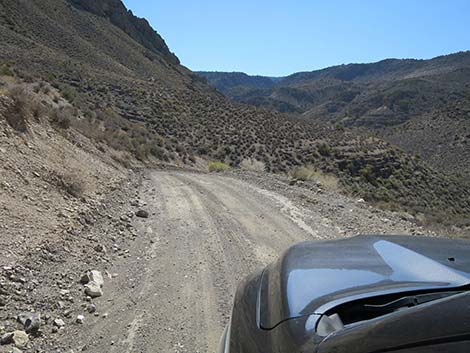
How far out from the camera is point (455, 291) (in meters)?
1.99

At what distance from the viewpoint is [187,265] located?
269 inches

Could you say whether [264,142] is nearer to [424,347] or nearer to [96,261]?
[96,261]

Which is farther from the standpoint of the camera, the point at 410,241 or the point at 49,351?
the point at 49,351

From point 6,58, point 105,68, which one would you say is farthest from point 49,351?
point 105,68

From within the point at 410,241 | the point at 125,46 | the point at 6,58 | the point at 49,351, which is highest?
the point at 125,46

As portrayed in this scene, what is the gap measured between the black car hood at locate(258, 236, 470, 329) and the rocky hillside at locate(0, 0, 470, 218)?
56.6 feet

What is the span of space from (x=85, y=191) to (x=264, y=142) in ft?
93.2

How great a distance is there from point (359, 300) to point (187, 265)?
16.5ft

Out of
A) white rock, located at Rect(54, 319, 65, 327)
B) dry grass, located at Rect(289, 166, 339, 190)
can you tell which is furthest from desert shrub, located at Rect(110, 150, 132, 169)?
white rock, located at Rect(54, 319, 65, 327)

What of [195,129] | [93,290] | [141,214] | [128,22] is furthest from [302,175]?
[128,22]

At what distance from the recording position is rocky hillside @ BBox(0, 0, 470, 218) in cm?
2942

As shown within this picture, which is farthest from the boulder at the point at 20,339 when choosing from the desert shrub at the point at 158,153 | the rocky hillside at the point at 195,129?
the desert shrub at the point at 158,153

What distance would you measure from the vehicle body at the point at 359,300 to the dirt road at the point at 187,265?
2.26 metres

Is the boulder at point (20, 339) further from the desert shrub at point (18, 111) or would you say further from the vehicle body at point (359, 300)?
the desert shrub at point (18, 111)
